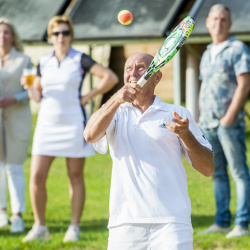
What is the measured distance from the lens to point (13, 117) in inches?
282

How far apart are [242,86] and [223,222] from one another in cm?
134

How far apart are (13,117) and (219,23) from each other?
242 centimetres

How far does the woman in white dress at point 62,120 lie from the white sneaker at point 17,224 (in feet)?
1.44

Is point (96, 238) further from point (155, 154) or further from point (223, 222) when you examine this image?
point (155, 154)

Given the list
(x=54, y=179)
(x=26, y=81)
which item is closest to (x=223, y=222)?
(x=26, y=81)

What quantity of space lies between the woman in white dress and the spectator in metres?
0.70

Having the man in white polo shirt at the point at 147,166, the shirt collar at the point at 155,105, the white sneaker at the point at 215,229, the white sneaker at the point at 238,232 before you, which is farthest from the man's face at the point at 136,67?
the white sneaker at the point at 215,229

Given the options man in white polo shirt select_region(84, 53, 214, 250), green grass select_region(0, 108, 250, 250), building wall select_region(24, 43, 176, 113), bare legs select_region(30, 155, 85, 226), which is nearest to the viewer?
man in white polo shirt select_region(84, 53, 214, 250)

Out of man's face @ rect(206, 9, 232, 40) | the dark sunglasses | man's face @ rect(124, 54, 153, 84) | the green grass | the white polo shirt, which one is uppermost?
man's face @ rect(206, 9, 232, 40)

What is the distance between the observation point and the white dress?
6.29 m

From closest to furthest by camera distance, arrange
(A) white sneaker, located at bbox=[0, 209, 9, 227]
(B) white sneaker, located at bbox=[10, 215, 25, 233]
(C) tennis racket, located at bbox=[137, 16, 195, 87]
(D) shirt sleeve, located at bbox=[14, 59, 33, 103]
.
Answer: (C) tennis racket, located at bbox=[137, 16, 195, 87] < (B) white sneaker, located at bbox=[10, 215, 25, 233] < (D) shirt sleeve, located at bbox=[14, 59, 33, 103] < (A) white sneaker, located at bbox=[0, 209, 9, 227]

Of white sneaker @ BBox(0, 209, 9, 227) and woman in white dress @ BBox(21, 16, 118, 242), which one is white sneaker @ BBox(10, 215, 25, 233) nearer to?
white sneaker @ BBox(0, 209, 9, 227)

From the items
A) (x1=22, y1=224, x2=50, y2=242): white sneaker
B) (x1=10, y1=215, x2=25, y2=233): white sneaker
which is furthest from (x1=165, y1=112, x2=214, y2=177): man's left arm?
(x1=10, y1=215, x2=25, y2=233): white sneaker

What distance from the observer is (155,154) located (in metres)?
3.58
